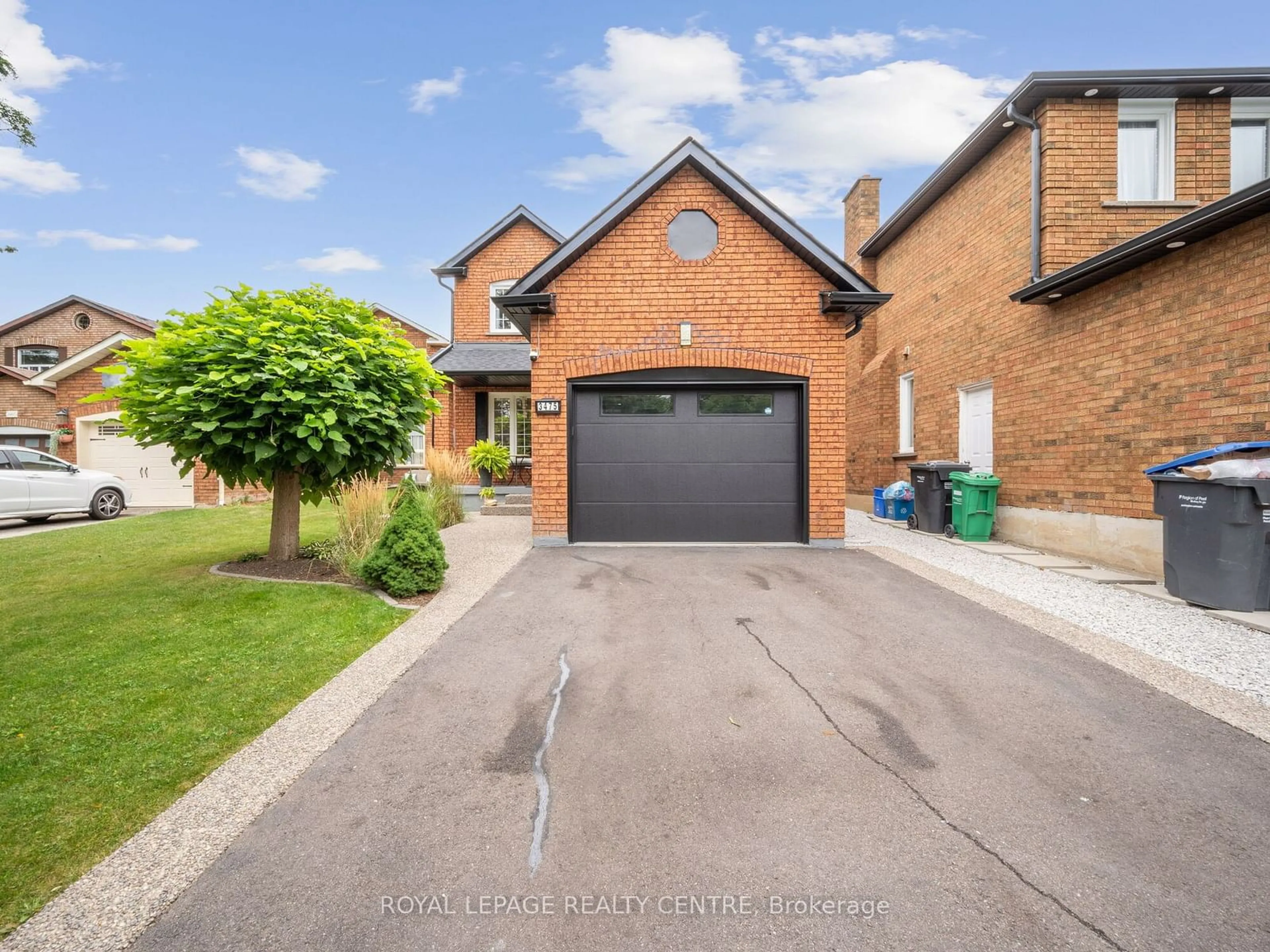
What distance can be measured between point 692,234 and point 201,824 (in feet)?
28.5

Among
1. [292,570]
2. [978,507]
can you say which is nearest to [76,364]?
[292,570]

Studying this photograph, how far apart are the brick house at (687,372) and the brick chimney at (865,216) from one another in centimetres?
784

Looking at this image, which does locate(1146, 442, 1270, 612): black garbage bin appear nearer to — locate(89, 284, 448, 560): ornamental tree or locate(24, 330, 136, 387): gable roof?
locate(89, 284, 448, 560): ornamental tree

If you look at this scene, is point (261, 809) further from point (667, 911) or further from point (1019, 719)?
point (1019, 719)

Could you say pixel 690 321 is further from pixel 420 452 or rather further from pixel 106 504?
pixel 106 504

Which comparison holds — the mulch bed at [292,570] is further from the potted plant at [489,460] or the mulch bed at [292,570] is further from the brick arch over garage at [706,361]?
the potted plant at [489,460]

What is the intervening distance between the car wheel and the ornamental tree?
8.97 m

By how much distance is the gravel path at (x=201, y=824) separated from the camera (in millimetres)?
1796

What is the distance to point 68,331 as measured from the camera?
70.9 feet

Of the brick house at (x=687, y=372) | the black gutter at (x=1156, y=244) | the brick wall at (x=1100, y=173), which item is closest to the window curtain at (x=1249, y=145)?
the brick wall at (x=1100, y=173)

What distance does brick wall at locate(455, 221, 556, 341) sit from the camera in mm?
16422

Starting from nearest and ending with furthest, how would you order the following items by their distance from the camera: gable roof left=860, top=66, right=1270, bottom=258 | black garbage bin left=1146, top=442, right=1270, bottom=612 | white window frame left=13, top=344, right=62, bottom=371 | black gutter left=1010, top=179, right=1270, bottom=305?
1. black garbage bin left=1146, top=442, right=1270, bottom=612
2. black gutter left=1010, top=179, right=1270, bottom=305
3. gable roof left=860, top=66, right=1270, bottom=258
4. white window frame left=13, top=344, right=62, bottom=371

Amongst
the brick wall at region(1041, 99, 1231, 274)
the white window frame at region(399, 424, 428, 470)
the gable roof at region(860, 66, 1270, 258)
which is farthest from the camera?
the white window frame at region(399, 424, 428, 470)

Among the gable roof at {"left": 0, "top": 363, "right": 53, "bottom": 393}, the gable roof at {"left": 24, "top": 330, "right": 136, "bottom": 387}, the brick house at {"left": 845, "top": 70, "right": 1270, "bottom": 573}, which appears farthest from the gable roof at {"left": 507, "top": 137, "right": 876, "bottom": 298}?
the gable roof at {"left": 0, "top": 363, "right": 53, "bottom": 393}
